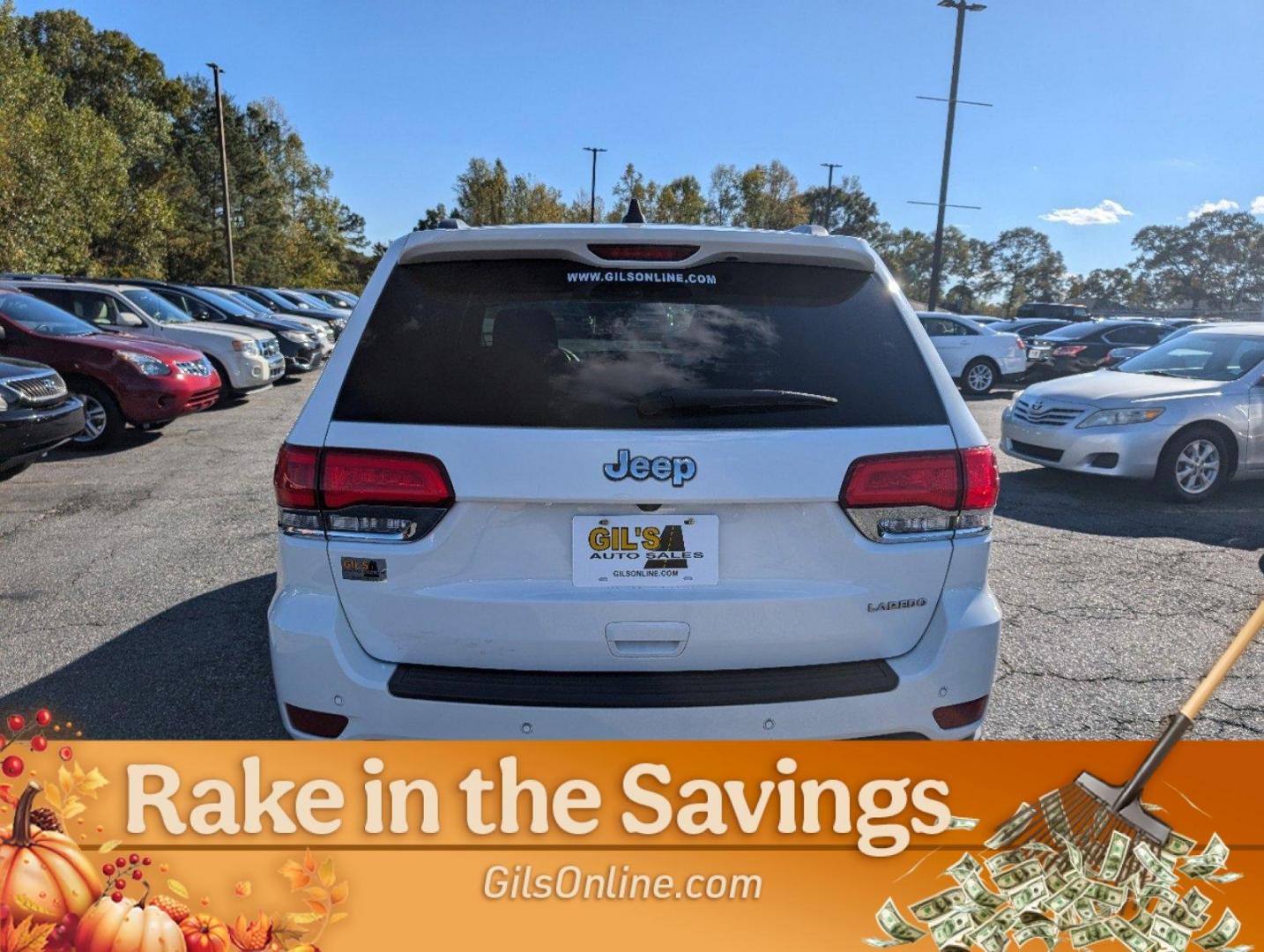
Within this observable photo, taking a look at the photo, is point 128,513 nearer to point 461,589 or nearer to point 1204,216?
point 461,589

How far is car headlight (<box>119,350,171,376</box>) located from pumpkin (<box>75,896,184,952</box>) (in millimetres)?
8684

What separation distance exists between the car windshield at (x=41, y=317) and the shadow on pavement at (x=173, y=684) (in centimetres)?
674

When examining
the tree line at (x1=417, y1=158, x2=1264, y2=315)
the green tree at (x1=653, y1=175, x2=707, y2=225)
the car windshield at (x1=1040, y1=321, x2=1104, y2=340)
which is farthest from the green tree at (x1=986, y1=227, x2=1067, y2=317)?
the car windshield at (x1=1040, y1=321, x2=1104, y2=340)

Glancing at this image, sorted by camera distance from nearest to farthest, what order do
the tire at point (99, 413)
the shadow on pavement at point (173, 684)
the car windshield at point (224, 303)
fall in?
the shadow on pavement at point (173, 684) → the tire at point (99, 413) → the car windshield at point (224, 303)

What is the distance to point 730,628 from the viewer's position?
2064 mm

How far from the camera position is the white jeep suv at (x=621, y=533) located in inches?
80.2

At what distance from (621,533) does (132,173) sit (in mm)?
50122

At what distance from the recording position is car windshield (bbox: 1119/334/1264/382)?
7.96 m

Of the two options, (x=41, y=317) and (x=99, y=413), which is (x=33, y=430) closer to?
(x=99, y=413)

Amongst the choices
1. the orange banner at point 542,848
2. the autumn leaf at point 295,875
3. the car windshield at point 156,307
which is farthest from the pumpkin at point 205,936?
the car windshield at point 156,307

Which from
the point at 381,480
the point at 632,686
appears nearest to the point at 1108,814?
the point at 632,686

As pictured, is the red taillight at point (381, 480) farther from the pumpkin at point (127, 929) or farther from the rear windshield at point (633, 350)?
the pumpkin at point (127, 929)

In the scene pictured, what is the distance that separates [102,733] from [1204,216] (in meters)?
107

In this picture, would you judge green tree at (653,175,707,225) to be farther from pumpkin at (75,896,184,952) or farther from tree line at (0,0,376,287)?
pumpkin at (75,896,184,952)
